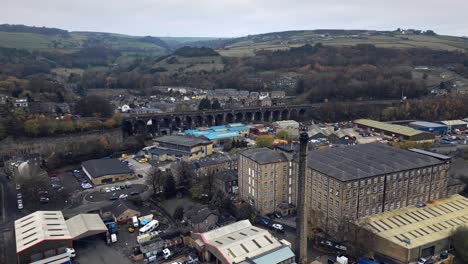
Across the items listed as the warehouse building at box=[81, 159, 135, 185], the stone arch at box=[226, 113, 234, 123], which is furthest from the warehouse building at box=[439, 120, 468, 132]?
the warehouse building at box=[81, 159, 135, 185]

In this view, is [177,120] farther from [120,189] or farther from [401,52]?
[401,52]

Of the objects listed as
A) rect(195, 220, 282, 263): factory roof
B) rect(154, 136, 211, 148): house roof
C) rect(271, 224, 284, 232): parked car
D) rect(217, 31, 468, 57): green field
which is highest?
rect(217, 31, 468, 57): green field

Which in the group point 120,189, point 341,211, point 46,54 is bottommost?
point 120,189

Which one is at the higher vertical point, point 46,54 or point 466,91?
point 46,54

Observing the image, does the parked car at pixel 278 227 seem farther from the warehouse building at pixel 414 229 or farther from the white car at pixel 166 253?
the white car at pixel 166 253

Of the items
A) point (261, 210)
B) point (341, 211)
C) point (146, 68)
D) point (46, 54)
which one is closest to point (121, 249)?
point (261, 210)

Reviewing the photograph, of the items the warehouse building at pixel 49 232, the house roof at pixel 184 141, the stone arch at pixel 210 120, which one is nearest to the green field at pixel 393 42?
the stone arch at pixel 210 120

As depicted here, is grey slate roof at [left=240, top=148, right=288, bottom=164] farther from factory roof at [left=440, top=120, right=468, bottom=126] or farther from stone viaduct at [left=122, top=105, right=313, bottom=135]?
factory roof at [left=440, top=120, right=468, bottom=126]
